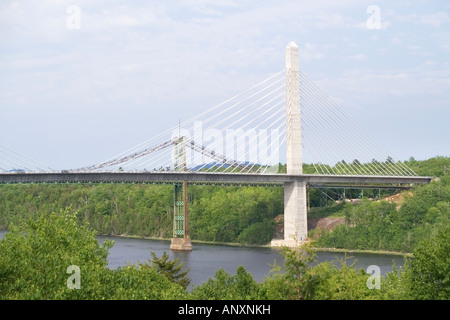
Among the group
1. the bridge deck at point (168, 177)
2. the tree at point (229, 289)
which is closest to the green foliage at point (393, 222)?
the bridge deck at point (168, 177)

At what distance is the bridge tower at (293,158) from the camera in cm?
5478

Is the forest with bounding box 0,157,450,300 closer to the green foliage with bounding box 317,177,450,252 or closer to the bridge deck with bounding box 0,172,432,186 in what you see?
the green foliage with bounding box 317,177,450,252

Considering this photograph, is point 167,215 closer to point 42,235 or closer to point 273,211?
point 273,211

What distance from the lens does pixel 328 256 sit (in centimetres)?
4769

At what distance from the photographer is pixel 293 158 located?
5534cm

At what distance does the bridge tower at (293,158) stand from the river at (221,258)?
7.41ft

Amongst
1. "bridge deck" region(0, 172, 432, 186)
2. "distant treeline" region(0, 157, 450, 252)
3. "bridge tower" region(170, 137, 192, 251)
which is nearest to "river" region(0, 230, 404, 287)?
"bridge tower" region(170, 137, 192, 251)

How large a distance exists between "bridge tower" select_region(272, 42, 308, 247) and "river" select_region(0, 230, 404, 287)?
7.41 ft

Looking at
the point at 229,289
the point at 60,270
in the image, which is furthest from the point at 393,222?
the point at 60,270

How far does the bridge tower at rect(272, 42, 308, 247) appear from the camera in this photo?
54781 mm

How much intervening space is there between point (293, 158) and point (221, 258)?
36.7ft

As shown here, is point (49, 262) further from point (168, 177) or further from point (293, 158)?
point (293, 158)
